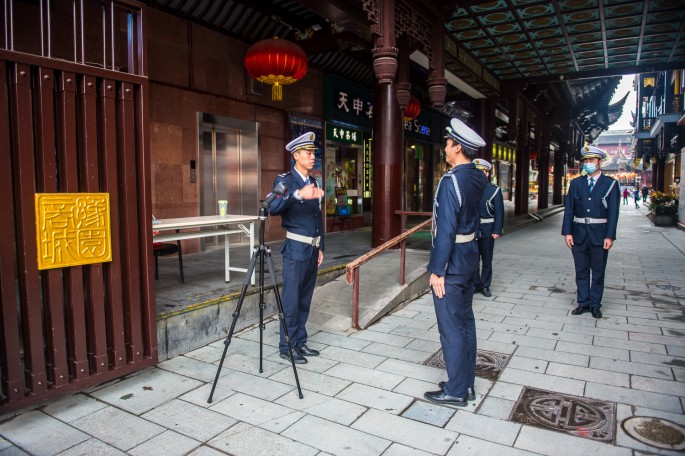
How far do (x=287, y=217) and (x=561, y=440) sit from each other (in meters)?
2.60

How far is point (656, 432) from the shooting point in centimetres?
285

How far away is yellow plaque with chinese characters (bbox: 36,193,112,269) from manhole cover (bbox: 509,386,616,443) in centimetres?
315

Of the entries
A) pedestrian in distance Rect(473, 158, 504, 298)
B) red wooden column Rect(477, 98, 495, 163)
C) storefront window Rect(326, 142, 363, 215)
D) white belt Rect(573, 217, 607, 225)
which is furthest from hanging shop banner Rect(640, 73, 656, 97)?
white belt Rect(573, 217, 607, 225)

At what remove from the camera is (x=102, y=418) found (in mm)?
3104

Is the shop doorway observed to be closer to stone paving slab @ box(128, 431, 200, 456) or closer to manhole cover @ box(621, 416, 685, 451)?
stone paving slab @ box(128, 431, 200, 456)

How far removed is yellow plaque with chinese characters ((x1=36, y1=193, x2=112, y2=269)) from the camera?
3100 mm

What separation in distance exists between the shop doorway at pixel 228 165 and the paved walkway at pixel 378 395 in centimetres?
401

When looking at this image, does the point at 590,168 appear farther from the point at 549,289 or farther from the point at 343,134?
the point at 343,134

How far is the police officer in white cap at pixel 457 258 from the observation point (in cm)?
319

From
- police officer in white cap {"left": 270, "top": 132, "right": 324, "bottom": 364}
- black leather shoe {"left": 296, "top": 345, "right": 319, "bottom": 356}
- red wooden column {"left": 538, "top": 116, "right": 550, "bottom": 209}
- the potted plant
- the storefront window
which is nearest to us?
police officer in white cap {"left": 270, "top": 132, "right": 324, "bottom": 364}

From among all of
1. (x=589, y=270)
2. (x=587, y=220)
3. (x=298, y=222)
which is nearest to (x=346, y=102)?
(x=587, y=220)

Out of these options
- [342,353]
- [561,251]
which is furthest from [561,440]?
[561,251]

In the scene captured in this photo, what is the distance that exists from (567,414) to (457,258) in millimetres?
1264

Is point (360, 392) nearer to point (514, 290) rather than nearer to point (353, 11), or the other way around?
point (514, 290)
